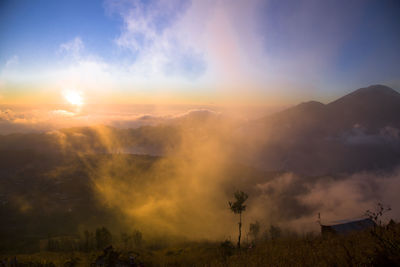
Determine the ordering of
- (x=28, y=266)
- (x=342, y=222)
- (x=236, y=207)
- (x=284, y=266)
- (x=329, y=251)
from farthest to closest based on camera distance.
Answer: (x=342, y=222), (x=236, y=207), (x=28, y=266), (x=329, y=251), (x=284, y=266)

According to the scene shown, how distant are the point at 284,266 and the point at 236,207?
51276 millimetres

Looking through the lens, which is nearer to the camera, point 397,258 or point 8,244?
point 397,258

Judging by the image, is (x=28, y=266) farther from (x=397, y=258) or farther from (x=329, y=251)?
(x=397, y=258)

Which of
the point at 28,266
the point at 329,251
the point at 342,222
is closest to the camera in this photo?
the point at 329,251

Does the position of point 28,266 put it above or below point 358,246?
below


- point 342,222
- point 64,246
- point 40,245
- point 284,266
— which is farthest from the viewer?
point 40,245

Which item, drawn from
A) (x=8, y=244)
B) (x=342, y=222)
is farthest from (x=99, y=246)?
(x=8, y=244)

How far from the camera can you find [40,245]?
182m

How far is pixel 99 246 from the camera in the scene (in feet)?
359

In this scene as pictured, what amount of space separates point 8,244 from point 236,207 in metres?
220

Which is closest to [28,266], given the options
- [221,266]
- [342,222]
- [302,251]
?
[221,266]

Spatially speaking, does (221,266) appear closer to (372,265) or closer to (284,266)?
(284,266)

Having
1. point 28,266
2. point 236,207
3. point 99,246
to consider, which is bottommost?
point 99,246

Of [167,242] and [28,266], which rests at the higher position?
[28,266]
